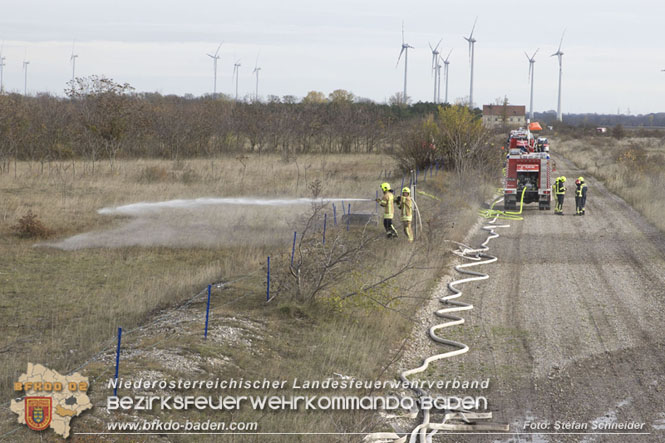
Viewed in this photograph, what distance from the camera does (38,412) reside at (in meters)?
6.25

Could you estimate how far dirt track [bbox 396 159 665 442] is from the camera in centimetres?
797

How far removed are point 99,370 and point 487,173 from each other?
1125 inches

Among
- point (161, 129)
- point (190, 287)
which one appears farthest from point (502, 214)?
point (161, 129)

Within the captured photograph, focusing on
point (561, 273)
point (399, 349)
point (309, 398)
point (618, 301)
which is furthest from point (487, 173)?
point (309, 398)

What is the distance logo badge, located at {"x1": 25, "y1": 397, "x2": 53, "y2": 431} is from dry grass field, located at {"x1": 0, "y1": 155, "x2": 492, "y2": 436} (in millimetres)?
214

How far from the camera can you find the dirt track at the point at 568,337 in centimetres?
797

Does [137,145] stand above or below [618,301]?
above

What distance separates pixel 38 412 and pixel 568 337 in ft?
24.9

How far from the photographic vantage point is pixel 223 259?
53.5ft

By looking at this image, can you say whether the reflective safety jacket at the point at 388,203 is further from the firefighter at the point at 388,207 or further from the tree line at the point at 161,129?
the tree line at the point at 161,129

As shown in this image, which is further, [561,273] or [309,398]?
[561,273]

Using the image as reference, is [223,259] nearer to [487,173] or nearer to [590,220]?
[590,220]

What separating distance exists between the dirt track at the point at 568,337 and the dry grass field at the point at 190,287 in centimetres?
117

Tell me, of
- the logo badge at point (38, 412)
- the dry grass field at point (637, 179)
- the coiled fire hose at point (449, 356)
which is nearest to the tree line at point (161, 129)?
the dry grass field at point (637, 179)
